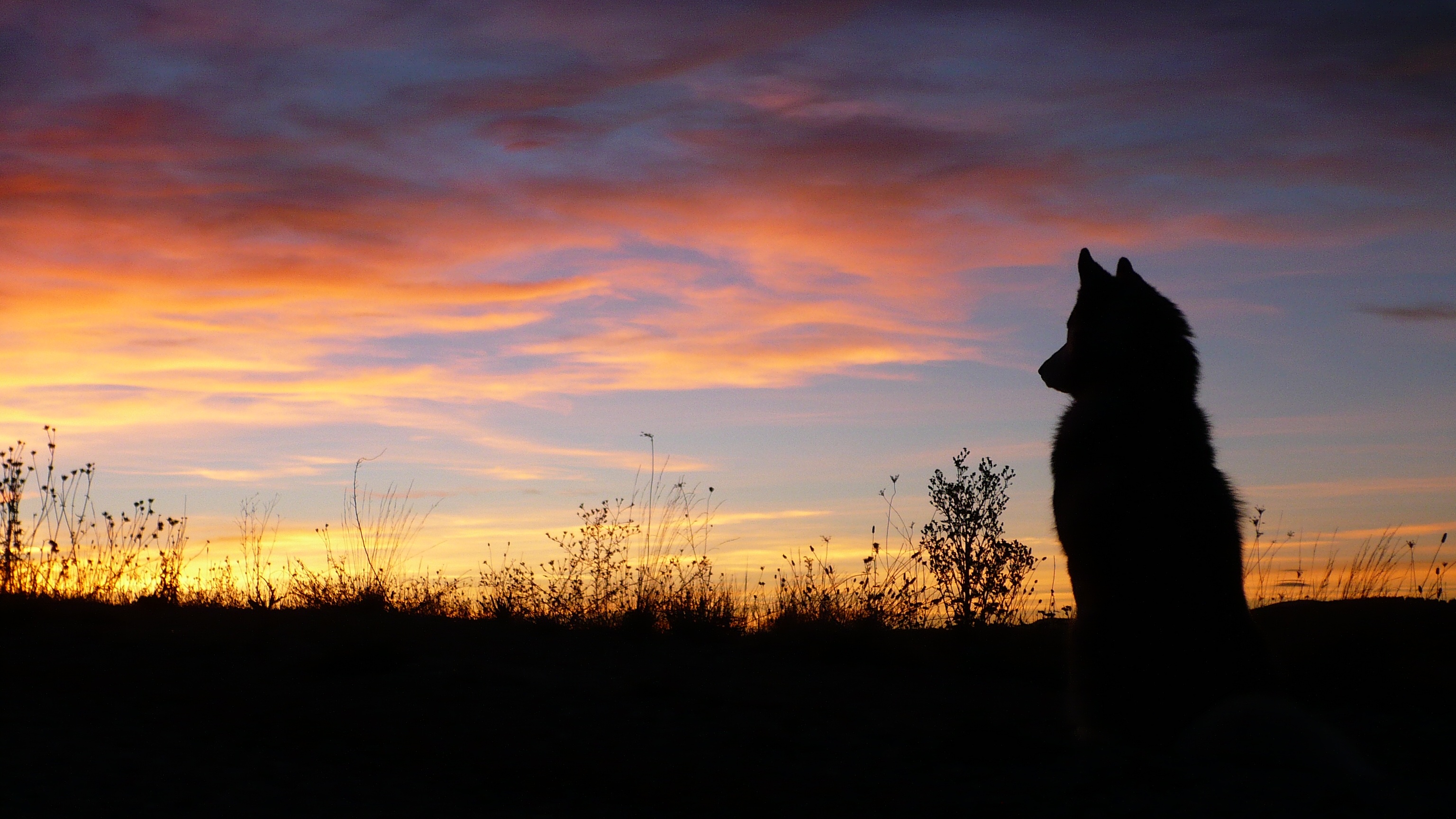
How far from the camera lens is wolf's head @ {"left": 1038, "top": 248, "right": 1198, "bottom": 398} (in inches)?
183

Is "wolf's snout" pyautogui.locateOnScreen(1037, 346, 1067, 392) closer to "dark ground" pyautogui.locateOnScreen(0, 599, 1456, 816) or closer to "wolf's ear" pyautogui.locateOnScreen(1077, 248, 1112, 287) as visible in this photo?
"wolf's ear" pyautogui.locateOnScreen(1077, 248, 1112, 287)

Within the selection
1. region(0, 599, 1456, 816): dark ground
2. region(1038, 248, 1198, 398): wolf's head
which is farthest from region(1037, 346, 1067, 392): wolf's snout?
region(0, 599, 1456, 816): dark ground

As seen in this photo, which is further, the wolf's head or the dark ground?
the wolf's head

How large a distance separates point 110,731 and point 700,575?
4767 millimetres

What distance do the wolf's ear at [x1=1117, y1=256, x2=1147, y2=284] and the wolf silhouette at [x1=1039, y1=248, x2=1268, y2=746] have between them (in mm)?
115

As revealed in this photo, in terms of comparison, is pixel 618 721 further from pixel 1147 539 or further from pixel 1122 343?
pixel 1122 343

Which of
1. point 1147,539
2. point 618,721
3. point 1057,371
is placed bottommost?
point 618,721

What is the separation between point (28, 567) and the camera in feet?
26.3

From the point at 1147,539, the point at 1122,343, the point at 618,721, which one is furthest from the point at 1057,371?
the point at 618,721

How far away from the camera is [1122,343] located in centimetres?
475

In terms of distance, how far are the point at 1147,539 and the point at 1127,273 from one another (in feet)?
4.89

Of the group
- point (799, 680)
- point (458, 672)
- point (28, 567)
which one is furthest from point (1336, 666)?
point (28, 567)

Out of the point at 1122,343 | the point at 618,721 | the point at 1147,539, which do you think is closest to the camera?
the point at 1147,539

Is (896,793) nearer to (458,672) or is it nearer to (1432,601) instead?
(458,672)
